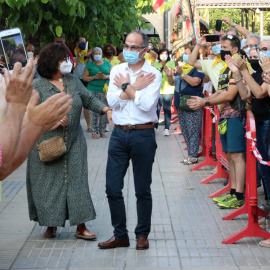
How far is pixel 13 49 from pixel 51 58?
160 inches

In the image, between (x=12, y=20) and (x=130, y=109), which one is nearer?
(x=130, y=109)

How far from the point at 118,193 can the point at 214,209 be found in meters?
1.99

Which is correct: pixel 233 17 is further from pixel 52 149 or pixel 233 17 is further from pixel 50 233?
pixel 52 149

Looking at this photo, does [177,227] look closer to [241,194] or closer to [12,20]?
[241,194]

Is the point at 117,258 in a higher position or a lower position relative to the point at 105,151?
higher

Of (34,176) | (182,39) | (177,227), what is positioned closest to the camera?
(34,176)

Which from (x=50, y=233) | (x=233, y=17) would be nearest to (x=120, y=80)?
(x=50, y=233)

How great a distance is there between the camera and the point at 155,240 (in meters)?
6.77

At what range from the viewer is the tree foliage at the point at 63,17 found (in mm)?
12172

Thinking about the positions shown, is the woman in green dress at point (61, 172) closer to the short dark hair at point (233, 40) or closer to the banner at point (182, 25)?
the short dark hair at point (233, 40)

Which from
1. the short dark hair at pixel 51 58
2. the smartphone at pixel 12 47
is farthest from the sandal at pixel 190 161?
the short dark hair at pixel 51 58

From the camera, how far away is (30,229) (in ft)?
23.7

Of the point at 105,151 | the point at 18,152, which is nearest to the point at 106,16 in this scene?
the point at 105,151

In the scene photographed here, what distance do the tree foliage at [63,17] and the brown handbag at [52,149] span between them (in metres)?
4.84
